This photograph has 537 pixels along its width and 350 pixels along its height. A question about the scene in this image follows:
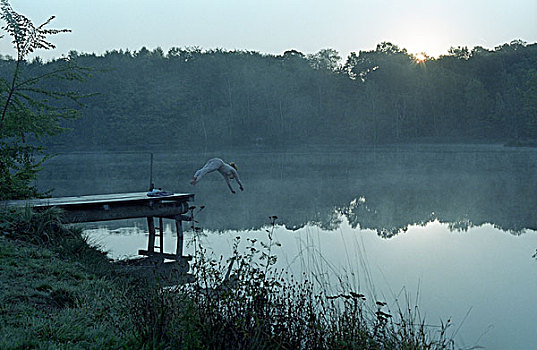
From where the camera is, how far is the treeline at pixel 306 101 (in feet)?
224

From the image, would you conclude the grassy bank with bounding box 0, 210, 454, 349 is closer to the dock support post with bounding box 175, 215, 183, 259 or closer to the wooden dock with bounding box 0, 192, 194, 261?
the wooden dock with bounding box 0, 192, 194, 261

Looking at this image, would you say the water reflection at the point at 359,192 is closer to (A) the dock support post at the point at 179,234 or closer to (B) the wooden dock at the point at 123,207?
(A) the dock support post at the point at 179,234

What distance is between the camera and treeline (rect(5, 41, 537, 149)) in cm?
6812

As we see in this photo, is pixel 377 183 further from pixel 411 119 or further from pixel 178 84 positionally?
pixel 178 84

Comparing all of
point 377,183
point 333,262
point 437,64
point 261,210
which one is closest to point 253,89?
point 437,64

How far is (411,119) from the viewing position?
70375mm

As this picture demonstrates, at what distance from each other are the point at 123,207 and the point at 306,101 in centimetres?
6720

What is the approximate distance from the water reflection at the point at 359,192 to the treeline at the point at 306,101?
29.8 metres

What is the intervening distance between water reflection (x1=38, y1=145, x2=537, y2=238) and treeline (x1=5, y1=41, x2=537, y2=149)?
29.8 meters

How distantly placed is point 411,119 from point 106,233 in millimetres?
60118

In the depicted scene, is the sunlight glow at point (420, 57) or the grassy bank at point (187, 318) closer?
the grassy bank at point (187, 318)

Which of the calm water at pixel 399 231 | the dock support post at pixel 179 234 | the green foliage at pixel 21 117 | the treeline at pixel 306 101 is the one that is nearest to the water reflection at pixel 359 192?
the calm water at pixel 399 231

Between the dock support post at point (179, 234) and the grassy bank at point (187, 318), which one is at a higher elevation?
the grassy bank at point (187, 318)

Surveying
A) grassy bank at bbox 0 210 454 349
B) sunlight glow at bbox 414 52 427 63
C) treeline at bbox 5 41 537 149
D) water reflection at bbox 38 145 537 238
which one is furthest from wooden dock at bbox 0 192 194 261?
sunlight glow at bbox 414 52 427 63
